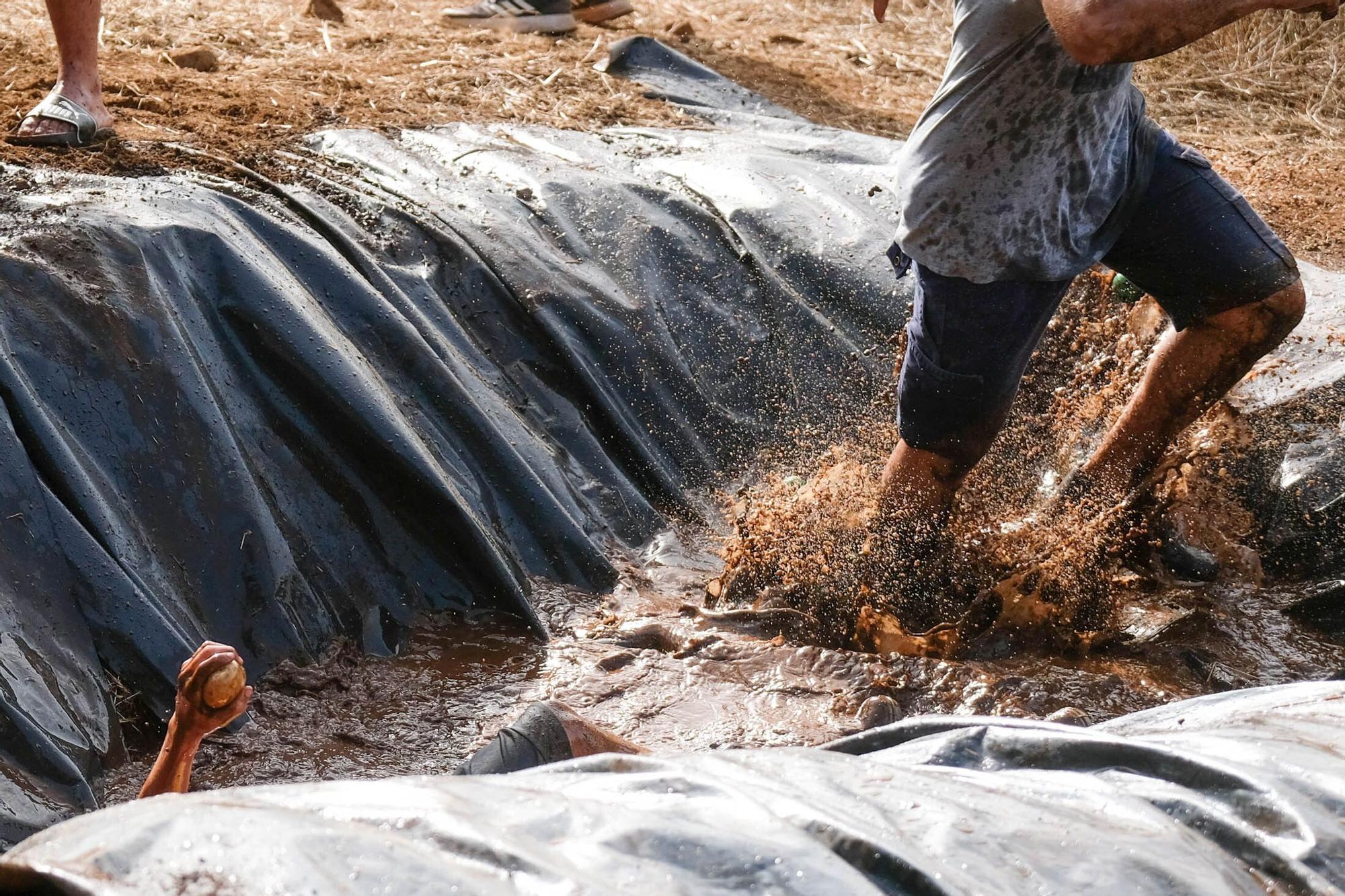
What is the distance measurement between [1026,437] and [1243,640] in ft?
3.24

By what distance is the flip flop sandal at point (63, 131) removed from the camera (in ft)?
11.2

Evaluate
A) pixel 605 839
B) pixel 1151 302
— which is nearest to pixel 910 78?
pixel 1151 302

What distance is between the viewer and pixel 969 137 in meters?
2.62

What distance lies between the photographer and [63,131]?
347cm

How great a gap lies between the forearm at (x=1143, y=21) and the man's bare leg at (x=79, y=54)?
2.79 metres

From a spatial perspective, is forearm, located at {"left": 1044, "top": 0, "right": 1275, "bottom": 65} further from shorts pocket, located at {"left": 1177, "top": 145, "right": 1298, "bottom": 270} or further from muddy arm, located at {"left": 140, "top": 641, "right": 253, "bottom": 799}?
muddy arm, located at {"left": 140, "top": 641, "right": 253, "bottom": 799}

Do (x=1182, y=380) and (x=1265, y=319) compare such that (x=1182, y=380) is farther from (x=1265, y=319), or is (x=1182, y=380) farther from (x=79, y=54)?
(x=79, y=54)

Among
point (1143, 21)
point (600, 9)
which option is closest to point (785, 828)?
point (1143, 21)

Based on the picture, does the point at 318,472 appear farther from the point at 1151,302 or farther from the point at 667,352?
the point at 1151,302

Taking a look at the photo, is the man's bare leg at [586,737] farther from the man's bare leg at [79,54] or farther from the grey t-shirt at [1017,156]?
the man's bare leg at [79,54]

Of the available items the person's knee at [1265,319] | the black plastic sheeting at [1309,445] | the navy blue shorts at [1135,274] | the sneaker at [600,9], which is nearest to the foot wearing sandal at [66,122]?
the navy blue shorts at [1135,274]

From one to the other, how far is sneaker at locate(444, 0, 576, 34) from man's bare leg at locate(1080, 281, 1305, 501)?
432 centimetres

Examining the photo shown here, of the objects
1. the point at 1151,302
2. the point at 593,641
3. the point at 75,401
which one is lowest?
the point at 593,641

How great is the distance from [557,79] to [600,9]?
5.76 ft
